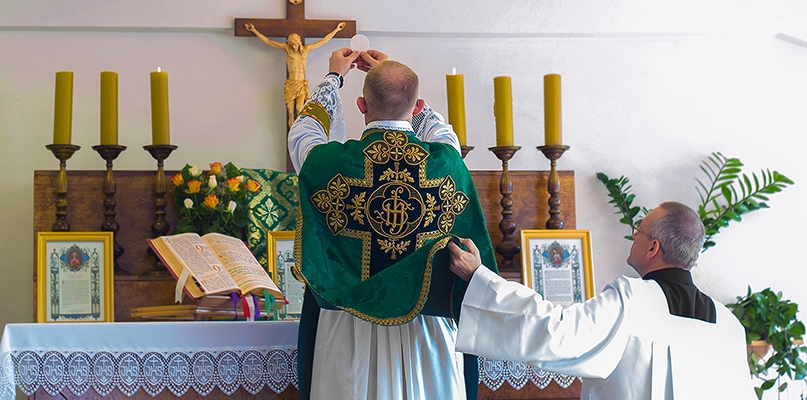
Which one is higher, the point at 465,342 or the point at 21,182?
the point at 21,182

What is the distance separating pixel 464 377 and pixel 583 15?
2.90 metres

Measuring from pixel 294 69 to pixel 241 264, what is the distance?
160 cm

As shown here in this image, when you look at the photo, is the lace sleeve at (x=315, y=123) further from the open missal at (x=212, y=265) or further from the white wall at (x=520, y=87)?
the white wall at (x=520, y=87)

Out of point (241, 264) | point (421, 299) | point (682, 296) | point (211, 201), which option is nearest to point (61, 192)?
point (211, 201)

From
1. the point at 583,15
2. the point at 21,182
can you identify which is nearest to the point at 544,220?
the point at 583,15

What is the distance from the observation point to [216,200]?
379 cm

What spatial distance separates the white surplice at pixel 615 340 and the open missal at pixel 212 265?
1.13 metres

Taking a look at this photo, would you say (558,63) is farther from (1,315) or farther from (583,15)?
(1,315)

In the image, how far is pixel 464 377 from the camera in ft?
9.75

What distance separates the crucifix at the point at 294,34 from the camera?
4.73 meters

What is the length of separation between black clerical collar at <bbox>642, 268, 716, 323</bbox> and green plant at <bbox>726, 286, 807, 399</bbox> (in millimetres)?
2281

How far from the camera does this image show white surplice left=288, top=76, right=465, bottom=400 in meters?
2.81

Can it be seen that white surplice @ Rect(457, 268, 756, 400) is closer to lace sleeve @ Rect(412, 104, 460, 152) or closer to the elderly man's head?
the elderly man's head

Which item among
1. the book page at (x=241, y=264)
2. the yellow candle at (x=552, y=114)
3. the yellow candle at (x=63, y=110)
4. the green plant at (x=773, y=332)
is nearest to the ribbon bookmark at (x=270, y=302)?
the book page at (x=241, y=264)
